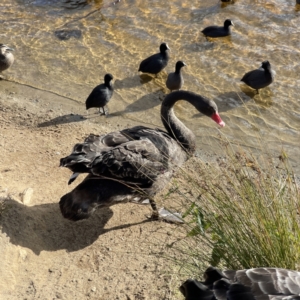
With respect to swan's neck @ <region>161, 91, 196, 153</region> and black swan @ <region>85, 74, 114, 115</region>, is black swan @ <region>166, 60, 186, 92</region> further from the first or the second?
swan's neck @ <region>161, 91, 196, 153</region>

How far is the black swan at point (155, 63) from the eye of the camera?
9523 mm

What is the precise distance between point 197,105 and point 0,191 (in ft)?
10.1

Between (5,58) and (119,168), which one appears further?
(5,58)

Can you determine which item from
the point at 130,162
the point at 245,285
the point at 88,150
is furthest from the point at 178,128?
the point at 245,285

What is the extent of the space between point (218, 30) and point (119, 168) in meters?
5.87

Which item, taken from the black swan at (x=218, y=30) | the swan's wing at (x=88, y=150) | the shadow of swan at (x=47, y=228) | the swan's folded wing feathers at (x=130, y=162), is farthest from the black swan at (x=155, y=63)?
the shadow of swan at (x=47, y=228)

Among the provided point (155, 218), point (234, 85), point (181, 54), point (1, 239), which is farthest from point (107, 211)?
point (181, 54)

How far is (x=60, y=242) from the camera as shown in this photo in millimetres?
5879

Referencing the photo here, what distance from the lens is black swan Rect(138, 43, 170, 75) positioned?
9.52m

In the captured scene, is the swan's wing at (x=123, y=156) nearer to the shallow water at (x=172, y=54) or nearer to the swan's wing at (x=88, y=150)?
the swan's wing at (x=88, y=150)

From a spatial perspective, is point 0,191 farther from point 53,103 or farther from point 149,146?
point 53,103

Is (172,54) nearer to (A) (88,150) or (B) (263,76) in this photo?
(B) (263,76)

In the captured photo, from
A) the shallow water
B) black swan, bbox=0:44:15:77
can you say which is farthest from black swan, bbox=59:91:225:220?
black swan, bbox=0:44:15:77

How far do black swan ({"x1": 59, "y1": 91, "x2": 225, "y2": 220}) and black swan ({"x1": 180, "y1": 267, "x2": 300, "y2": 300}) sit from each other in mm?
2304
